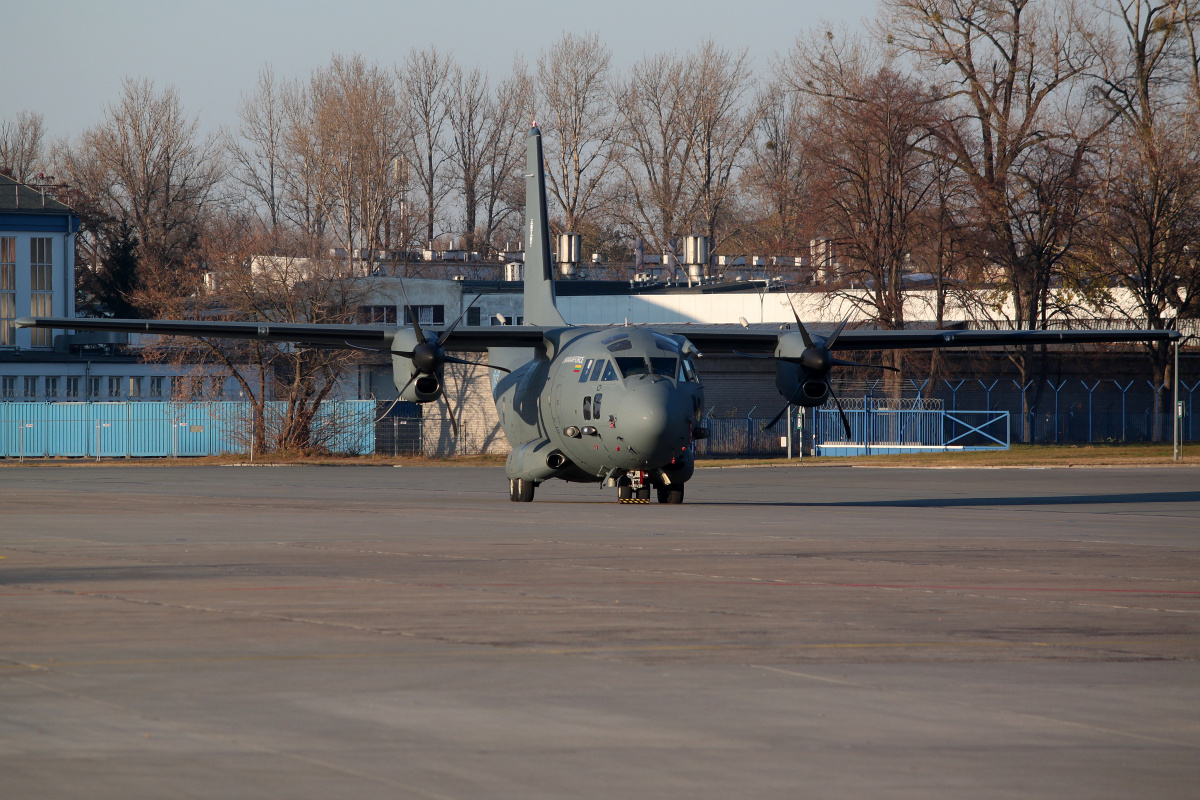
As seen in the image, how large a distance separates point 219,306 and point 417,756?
180 ft

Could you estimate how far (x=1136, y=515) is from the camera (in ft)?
72.4

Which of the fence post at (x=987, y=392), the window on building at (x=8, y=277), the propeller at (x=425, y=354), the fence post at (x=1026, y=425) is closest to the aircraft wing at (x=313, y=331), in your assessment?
the propeller at (x=425, y=354)

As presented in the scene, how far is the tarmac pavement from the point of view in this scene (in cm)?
550

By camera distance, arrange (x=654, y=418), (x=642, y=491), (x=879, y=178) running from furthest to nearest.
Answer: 1. (x=879, y=178)
2. (x=642, y=491)
3. (x=654, y=418)

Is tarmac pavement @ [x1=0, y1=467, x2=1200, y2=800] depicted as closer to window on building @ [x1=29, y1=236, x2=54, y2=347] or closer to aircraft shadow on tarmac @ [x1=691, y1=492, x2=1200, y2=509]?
aircraft shadow on tarmac @ [x1=691, y1=492, x2=1200, y2=509]

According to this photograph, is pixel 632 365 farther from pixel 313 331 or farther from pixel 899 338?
pixel 313 331

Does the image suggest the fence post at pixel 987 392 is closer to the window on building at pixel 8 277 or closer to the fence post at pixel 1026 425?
the fence post at pixel 1026 425

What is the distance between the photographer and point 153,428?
5416cm

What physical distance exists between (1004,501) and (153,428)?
38448 mm

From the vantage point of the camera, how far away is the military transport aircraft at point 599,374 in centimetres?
2211

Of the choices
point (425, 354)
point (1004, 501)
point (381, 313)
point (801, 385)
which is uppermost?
point (381, 313)

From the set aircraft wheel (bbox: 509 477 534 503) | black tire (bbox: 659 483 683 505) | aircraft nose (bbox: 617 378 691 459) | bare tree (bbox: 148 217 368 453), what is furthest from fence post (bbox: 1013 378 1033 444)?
aircraft nose (bbox: 617 378 691 459)

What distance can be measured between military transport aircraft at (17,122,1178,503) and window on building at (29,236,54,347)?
38.4 metres

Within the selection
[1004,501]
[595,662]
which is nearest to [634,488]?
[1004,501]
